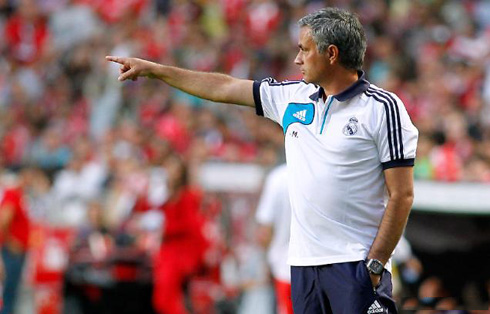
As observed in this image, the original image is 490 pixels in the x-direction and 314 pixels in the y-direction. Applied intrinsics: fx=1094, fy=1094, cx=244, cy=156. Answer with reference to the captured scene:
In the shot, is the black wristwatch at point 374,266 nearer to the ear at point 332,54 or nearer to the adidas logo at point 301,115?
the adidas logo at point 301,115

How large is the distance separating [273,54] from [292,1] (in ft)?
3.93

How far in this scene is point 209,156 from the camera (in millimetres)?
13523

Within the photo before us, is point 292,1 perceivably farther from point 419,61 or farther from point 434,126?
point 434,126

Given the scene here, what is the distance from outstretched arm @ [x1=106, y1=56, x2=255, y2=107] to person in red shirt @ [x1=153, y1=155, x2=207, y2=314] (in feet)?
16.7

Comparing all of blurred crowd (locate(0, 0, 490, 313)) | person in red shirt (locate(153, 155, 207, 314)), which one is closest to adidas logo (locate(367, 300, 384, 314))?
blurred crowd (locate(0, 0, 490, 313))

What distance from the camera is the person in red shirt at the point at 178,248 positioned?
1098 centimetres

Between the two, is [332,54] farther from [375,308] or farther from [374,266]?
[375,308]

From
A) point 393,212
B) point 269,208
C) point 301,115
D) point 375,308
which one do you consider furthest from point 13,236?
point 393,212

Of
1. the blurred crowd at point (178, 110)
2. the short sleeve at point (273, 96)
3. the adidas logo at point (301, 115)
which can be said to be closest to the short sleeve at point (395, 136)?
the adidas logo at point (301, 115)

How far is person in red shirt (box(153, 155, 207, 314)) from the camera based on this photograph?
11.0 metres

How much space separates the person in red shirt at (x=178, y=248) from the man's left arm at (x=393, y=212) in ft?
19.1

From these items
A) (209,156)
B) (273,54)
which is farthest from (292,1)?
(209,156)

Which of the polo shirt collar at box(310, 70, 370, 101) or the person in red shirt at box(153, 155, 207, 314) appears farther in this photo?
the person in red shirt at box(153, 155, 207, 314)

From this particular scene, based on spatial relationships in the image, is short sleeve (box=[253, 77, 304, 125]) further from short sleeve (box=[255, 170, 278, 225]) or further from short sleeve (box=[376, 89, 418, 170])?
short sleeve (box=[255, 170, 278, 225])
